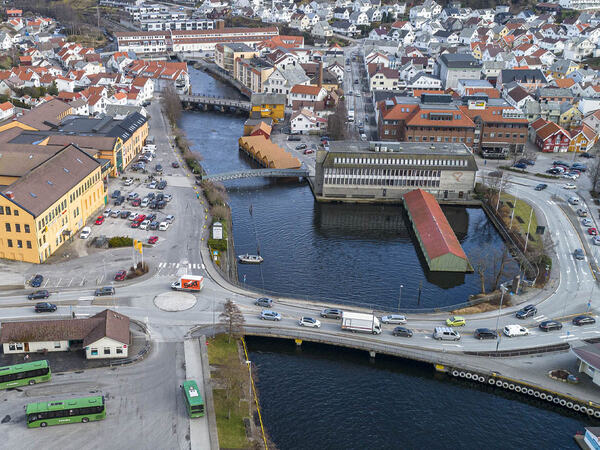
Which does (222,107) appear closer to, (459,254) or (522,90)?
(522,90)

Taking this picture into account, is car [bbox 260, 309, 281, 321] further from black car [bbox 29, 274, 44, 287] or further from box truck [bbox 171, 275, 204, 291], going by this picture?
black car [bbox 29, 274, 44, 287]

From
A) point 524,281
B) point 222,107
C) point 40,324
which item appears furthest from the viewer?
point 222,107

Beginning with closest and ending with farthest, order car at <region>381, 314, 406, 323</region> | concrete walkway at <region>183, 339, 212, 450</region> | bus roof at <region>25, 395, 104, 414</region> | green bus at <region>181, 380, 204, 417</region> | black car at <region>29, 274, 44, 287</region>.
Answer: concrete walkway at <region>183, 339, 212, 450</region> < bus roof at <region>25, 395, 104, 414</region> < green bus at <region>181, 380, 204, 417</region> < car at <region>381, 314, 406, 323</region> < black car at <region>29, 274, 44, 287</region>

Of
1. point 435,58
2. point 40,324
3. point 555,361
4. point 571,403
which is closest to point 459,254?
point 555,361

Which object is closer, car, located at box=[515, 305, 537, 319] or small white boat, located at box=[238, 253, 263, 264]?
car, located at box=[515, 305, 537, 319]

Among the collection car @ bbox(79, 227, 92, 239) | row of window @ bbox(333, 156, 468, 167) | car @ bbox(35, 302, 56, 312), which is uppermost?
row of window @ bbox(333, 156, 468, 167)

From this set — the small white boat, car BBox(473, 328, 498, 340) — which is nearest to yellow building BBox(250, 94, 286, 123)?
the small white boat

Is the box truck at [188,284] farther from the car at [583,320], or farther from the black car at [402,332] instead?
the car at [583,320]
